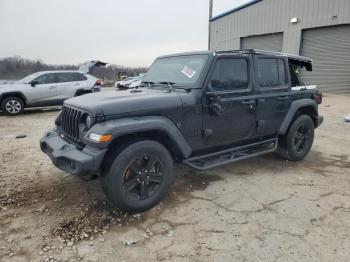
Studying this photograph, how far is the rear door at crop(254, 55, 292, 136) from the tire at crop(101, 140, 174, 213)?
1.89m

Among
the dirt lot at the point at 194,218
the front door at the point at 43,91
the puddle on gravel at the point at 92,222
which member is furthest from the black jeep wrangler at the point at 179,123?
the front door at the point at 43,91

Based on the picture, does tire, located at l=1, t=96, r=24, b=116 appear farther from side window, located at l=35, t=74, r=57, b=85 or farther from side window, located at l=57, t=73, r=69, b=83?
side window, located at l=57, t=73, r=69, b=83

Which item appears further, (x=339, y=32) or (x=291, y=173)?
(x=339, y=32)

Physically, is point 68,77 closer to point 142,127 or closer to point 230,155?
point 230,155

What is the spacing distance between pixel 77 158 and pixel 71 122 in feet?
2.37

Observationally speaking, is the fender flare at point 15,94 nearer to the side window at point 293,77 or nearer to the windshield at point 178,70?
the windshield at point 178,70

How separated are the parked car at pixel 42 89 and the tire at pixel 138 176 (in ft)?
29.4

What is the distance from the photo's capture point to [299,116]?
545 centimetres

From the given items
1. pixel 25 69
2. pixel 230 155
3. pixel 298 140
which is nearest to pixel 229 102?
pixel 230 155

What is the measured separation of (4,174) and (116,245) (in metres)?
2.84

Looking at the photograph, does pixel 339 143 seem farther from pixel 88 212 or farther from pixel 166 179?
pixel 88 212

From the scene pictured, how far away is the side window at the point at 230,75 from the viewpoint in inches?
162

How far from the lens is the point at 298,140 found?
5.50m

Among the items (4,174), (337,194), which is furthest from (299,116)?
(4,174)
